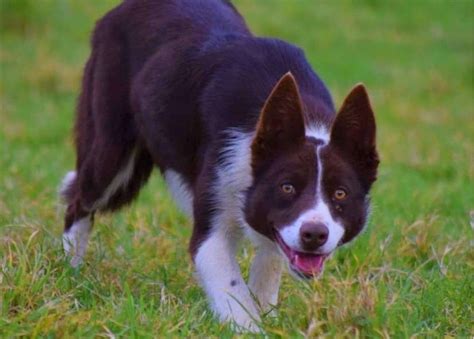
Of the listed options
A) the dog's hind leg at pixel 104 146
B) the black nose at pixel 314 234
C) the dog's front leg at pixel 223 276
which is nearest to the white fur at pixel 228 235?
the dog's front leg at pixel 223 276

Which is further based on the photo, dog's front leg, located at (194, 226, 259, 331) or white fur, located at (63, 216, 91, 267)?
white fur, located at (63, 216, 91, 267)

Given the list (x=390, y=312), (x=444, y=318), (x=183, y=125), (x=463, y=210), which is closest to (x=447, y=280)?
(x=444, y=318)

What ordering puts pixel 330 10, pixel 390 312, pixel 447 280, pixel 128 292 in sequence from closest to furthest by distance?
1. pixel 390 312
2. pixel 128 292
3. pixel 447 280
4. pixel 330 10

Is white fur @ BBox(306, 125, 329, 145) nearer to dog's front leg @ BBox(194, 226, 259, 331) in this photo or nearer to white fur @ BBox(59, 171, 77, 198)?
dog's front leg @ BBox(194, 226, 259, 331)

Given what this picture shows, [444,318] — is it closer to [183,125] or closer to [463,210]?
[183,125]

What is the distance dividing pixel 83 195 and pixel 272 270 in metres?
1.31

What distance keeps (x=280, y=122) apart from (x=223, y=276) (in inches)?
28.4

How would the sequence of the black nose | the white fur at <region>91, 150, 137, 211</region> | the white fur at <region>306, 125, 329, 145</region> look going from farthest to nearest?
1. the white fur at <region>91, 150, 137, 211</region>
2. the white fur at <region>306, 125, 329, 145</region>
3. the black nose

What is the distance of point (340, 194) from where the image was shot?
4.71 meters

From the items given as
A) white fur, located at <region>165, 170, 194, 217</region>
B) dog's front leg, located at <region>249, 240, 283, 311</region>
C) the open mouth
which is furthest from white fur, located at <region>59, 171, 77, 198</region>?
the open mouth

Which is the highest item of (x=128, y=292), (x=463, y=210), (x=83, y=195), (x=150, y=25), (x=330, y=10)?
(x=150, y=25)

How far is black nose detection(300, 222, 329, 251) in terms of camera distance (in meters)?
4.50

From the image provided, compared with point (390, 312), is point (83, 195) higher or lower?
lower

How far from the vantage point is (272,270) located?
539 cm
